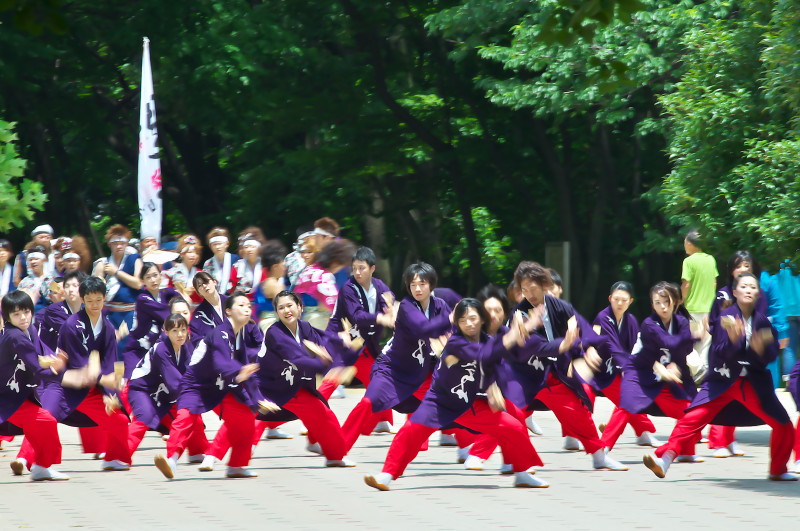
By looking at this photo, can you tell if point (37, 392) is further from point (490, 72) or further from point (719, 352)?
point (490, 72)

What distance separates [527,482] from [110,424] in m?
3.00

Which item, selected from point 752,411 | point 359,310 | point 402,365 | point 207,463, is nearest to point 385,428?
point 359,310

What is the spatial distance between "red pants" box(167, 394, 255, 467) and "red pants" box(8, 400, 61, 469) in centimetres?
77

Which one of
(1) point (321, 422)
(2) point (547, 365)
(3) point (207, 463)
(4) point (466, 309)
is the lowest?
(3) point (207, 463)

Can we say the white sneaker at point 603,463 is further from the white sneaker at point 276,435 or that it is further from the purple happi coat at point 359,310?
the white sneaker at point 276,435

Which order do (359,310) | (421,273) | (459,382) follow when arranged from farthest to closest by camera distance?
(359,310), (421,273), (459,382)

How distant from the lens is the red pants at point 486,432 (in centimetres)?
834

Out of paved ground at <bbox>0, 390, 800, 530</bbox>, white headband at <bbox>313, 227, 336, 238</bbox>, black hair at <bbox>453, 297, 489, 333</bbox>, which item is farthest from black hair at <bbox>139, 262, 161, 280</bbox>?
black hair at <bbox>453, 297, 489, 333</bbox>

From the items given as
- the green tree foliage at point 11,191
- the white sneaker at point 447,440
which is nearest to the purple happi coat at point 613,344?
the white sneaker at point 447,440

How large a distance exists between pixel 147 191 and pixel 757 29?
6.70 meters

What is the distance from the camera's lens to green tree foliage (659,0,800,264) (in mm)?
10492

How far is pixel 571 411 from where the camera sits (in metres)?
9.48

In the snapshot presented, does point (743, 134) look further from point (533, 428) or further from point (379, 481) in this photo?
point (379, 481)

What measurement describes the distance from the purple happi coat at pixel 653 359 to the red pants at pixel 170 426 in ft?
10.3
